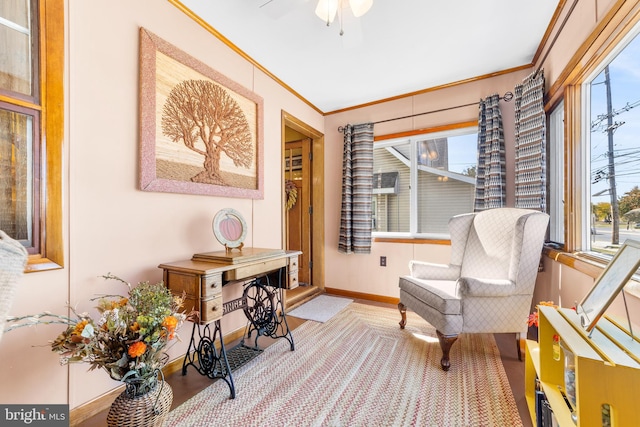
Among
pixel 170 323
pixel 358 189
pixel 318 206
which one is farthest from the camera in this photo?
pixel 318 206

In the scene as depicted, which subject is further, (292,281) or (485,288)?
(292,281)

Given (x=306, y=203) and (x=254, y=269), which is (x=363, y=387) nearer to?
(x=254, y=269)

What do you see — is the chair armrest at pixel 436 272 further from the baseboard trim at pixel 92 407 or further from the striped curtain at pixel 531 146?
the baseboard trim at pixel 92 407

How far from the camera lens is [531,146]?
2258 millimetres

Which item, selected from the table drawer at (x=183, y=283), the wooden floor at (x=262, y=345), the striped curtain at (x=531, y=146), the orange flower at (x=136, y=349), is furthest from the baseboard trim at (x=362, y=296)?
the orange flower at (x=136, y=349)

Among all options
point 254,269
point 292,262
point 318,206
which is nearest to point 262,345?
point 292,262

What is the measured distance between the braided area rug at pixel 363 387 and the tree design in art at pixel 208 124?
144 centimetres

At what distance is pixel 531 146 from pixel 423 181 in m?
1.12

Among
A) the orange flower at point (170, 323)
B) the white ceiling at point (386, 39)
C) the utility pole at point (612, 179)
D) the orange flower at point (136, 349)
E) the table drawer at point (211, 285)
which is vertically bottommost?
the orange flower at point (136, 349)

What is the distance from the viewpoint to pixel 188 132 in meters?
1.90

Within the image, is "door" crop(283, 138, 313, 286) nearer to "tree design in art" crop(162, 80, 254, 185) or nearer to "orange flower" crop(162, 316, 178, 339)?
"tree design in art" crop(162, 80, 254, 185)

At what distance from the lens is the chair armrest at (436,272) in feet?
8.01

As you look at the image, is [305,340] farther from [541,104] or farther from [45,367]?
[541,104]

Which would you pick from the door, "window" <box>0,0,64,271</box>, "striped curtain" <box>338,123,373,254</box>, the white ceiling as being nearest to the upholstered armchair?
"striped curtain" <box>338,123,373,254</box>
